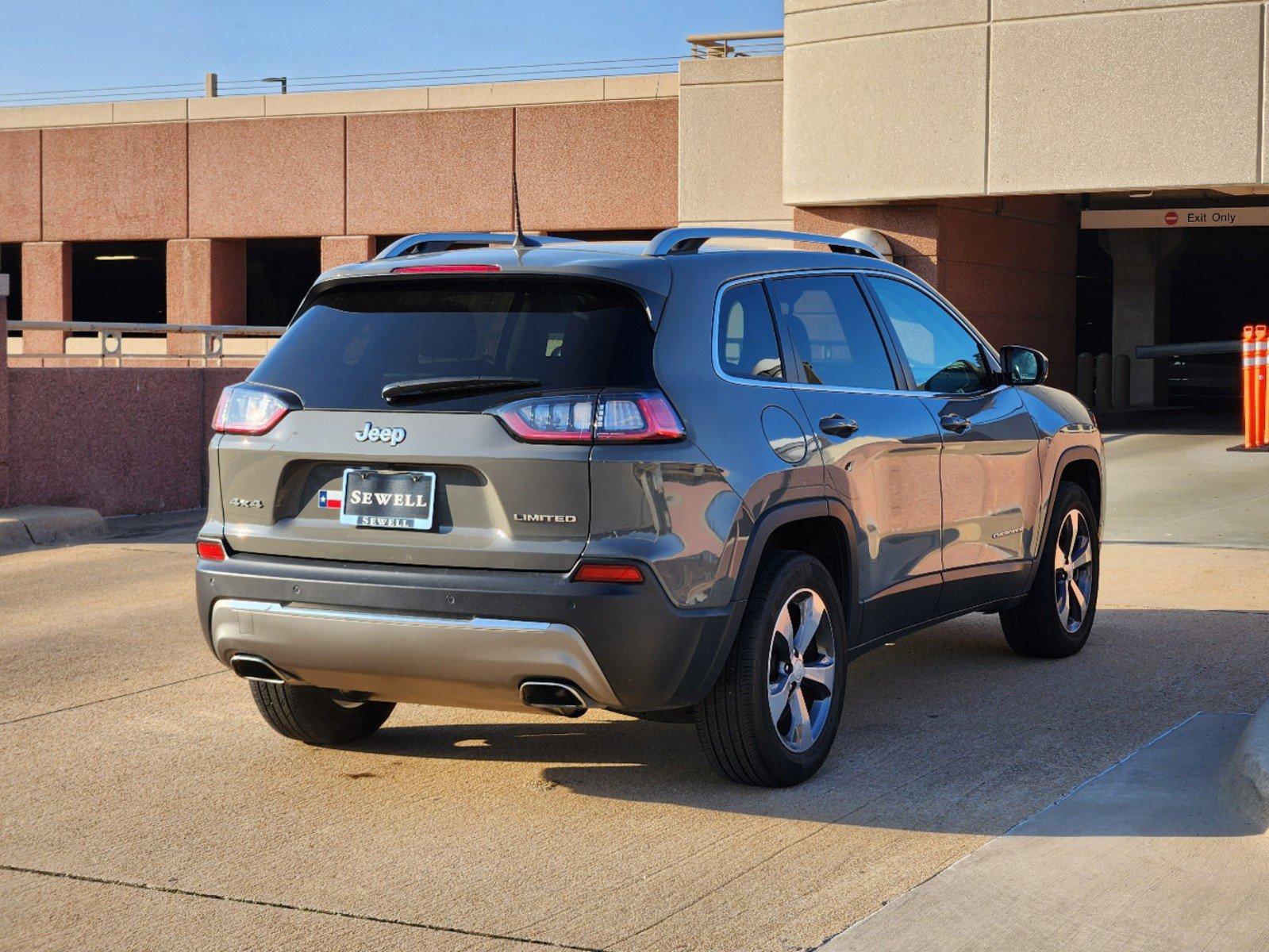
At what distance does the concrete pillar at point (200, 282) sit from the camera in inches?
1243

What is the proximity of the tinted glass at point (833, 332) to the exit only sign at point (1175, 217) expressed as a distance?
756 inches

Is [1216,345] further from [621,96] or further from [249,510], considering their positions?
[249,510]

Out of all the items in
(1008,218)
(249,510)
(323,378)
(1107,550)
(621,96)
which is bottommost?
(1107,550)

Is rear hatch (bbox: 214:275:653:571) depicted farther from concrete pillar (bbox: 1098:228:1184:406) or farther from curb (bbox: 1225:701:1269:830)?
concrete pillar (bbox: 1098:228:1184:406)

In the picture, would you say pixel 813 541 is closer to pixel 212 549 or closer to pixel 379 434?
pixel 379 434

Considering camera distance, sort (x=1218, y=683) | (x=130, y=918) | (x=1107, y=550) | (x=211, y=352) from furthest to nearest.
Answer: (x=211, y=352) → (x=1107, y=550) → (x=1218, y=683) → (x=130, y=918)

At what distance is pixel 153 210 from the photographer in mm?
31875

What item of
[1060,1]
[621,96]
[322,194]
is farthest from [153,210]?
[1060,1]

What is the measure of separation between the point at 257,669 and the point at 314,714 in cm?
67

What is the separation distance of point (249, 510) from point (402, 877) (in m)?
1.34

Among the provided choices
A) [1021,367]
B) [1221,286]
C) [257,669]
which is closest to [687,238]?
[257,669]

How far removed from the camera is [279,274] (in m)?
37.7

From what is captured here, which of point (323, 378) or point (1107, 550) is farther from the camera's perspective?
point (1107, 550)

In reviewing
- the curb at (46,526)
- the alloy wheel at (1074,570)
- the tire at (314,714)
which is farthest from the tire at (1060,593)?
the curb at (46,526)
